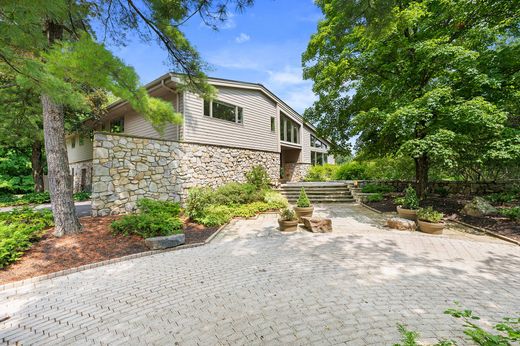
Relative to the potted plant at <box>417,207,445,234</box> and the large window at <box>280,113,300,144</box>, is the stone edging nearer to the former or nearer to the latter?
the potted plant at <box>417,207,445,234</box>

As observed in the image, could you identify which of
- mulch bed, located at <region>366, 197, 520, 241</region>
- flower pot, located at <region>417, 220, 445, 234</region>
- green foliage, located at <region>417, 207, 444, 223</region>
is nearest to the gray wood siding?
mulch bed, located at <region>366, 197, 520, 241</region>

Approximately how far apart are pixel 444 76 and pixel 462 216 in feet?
14.8

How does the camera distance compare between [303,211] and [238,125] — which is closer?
[303,211]

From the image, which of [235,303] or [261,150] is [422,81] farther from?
[235,303]

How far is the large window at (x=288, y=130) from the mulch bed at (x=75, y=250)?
10.9 m

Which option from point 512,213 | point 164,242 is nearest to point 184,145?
point 164,242

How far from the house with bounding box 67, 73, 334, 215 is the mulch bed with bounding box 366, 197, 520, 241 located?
647cm

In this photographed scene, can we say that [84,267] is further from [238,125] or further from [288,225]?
[238,125]

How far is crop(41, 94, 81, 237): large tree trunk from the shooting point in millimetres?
5426

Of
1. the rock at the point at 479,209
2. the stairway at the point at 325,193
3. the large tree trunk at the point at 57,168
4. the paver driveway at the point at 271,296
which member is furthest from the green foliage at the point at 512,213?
the large tree trunk at the point at 57,168

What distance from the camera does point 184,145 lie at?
945 cm

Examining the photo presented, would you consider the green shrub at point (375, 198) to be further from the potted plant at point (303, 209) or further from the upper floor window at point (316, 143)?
the upper floor window at point (316, 143)

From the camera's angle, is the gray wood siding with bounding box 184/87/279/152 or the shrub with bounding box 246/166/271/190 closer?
the gray wood siding with bounding box 184/87/279/152

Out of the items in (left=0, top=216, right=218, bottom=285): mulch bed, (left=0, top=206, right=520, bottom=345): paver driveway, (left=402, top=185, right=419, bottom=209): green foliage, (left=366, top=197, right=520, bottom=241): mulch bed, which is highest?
(left=402, top=185, right=419, bottom=209): green foliage
